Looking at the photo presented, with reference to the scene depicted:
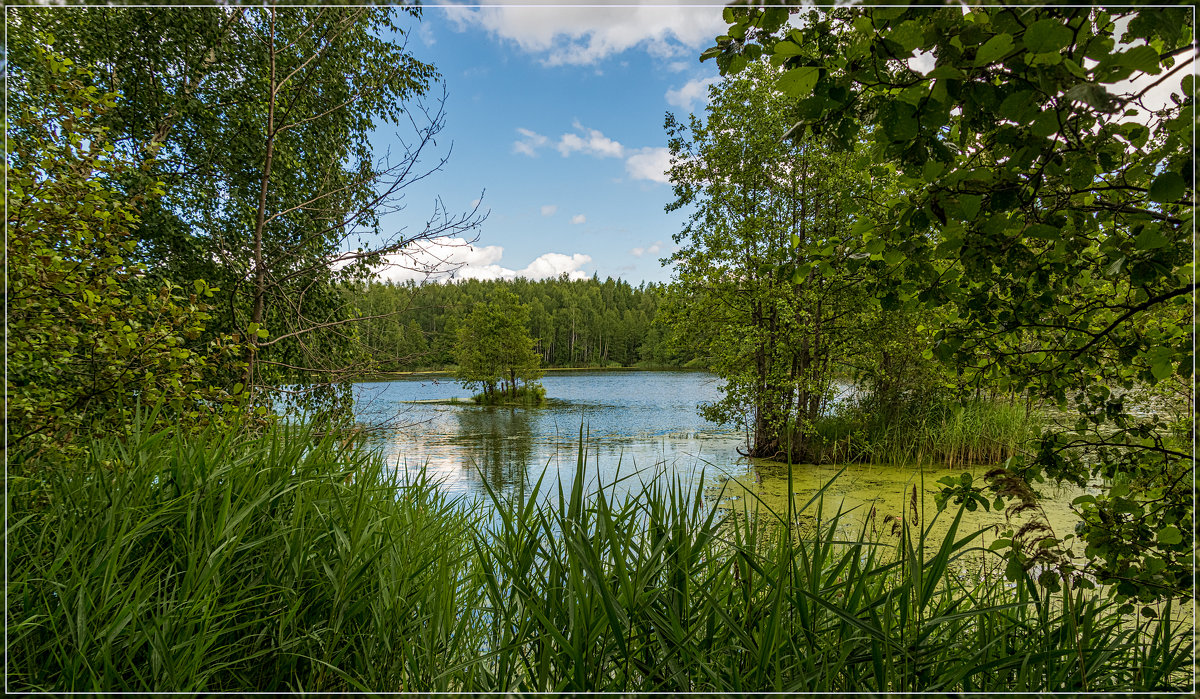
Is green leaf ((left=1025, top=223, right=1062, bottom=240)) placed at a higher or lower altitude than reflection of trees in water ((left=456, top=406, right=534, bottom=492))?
higher

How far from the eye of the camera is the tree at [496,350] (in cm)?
1952

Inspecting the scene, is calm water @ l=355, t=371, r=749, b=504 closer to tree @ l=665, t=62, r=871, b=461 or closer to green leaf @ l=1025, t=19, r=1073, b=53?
tree @ l=665, t=62, r=871, b=461

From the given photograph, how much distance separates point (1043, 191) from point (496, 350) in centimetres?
1920

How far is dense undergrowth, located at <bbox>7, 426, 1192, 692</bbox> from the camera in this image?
4.21 ft

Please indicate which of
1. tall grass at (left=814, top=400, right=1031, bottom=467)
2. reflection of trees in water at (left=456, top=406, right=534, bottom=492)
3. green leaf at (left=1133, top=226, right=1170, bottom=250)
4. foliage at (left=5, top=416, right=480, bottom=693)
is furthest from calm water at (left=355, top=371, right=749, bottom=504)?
green leaf at (left=1133, top=226, right=1170, bottom=250)

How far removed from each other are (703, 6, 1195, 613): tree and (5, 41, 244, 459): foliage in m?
2.33

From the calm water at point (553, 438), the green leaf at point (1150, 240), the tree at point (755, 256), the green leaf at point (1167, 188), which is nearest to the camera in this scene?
the green leaf at point (1167, 188)

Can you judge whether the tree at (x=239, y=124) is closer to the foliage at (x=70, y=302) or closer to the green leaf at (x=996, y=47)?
the foliage at (x=70, y=302)

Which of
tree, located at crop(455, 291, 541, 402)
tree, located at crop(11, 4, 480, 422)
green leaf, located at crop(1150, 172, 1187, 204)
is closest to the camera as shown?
green leaf, located at crop(1150, 172, 1187, 204)

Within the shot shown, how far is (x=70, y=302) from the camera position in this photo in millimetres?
1925

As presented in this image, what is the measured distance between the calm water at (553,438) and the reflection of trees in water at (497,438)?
0.8 inches

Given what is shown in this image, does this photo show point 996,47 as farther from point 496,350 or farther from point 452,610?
point 496,350

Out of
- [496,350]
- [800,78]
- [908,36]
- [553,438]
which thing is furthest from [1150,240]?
[496,350]

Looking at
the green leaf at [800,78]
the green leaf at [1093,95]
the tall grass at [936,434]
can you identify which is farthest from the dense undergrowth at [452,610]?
the tall grass at [936,434]
